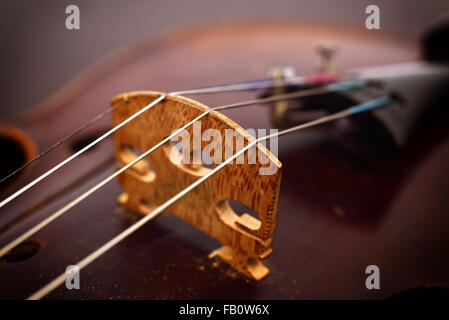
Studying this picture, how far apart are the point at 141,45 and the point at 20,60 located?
1188 millimetres

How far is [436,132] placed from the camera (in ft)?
3.86

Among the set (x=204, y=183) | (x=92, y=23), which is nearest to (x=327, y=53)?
(x=204, y=183)

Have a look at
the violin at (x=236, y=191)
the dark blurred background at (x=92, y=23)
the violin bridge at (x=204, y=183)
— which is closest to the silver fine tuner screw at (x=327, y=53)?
→ the violin at (x=236, y=191)

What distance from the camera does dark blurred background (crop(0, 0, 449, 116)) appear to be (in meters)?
2.30

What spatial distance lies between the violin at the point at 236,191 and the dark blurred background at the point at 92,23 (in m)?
1.08

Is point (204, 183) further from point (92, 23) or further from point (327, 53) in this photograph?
point (92, 23)

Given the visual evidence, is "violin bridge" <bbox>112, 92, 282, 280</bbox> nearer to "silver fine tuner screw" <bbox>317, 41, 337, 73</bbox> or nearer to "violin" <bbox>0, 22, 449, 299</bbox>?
"violin" <bbox>0, 22, 449, 299</bbox>

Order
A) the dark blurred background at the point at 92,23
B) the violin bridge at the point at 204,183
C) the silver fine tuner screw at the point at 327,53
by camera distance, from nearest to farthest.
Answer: the violin bridge at the point at 204,183 → the silver fine tuner screw at the point at 327,53 → the dark blurred background at the point at 92,23

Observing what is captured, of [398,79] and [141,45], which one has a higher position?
[141,45]

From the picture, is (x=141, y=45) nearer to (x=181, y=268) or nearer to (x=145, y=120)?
(x=145, y=120)

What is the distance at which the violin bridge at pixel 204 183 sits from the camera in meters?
0.59

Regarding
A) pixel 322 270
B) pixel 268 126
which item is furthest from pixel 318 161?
pixel 322 270

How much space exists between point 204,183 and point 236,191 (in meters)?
0.06

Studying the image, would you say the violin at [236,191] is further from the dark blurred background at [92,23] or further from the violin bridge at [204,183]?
Answer: the dark blurred background at [92,23]
